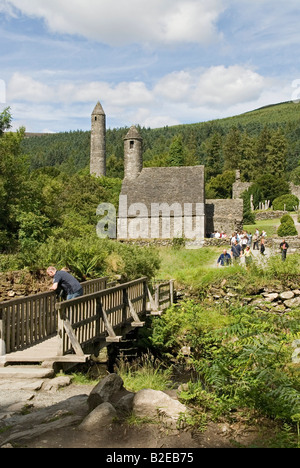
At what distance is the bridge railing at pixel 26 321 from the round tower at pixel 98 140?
58774 millimetres

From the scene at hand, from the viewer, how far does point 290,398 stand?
16.7ft

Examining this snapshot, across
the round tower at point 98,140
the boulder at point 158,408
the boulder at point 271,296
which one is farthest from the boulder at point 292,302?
the round tower at point 98,140

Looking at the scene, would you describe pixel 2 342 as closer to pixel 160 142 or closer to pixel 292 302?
pixel 292 302

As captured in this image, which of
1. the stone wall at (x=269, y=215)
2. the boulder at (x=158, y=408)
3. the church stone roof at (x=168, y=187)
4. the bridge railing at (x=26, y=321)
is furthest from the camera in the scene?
the stone wall at (x=269, y=215)

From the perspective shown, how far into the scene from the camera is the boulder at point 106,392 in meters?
5.21

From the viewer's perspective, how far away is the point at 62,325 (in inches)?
316

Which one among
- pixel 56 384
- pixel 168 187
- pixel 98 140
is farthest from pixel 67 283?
pixel 98 140

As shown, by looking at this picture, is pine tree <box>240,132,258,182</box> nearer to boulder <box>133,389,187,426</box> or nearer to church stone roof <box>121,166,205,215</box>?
church stone roof <box>121,166,205,215</box>

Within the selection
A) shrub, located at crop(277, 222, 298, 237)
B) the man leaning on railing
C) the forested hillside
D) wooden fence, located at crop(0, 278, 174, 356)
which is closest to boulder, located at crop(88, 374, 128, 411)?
wooden fence, located at crop(0, 278, 174, 356)

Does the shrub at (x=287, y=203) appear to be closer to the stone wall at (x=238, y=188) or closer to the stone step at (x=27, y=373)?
the stone wall at (x=238, y=188)

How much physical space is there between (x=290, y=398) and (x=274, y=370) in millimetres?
655
